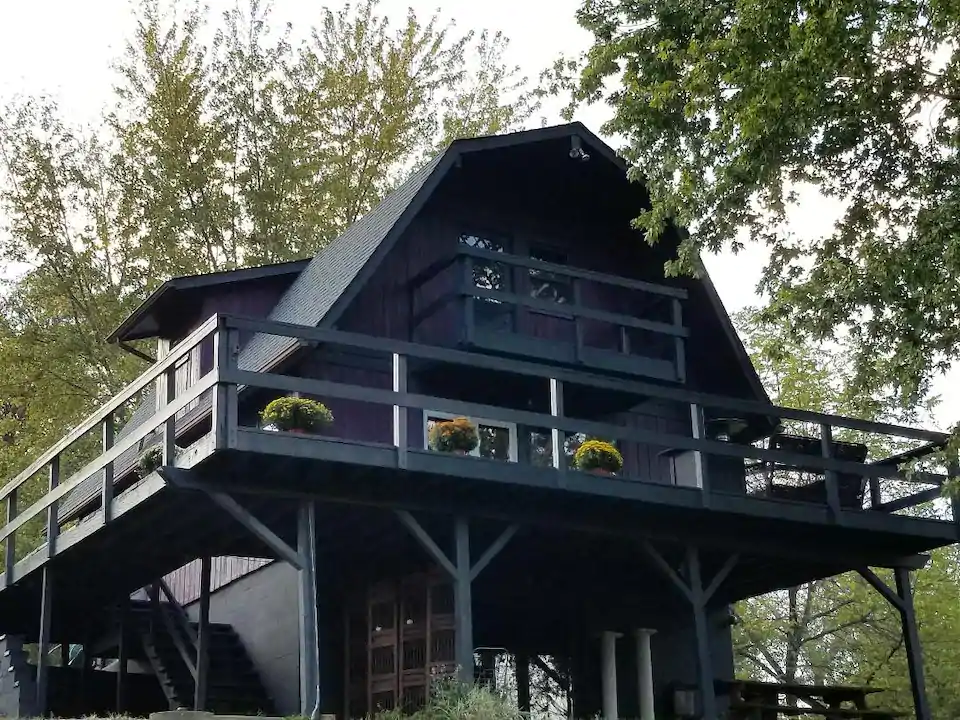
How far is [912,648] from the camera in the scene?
17438 mm

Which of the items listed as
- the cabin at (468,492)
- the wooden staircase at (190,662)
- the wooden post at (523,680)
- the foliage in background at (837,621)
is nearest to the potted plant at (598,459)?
the cabin at (468,492)

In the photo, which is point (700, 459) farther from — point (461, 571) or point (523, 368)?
point (461, 571)

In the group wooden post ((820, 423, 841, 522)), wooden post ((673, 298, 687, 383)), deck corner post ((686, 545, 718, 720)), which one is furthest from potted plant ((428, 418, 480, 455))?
wooden post ((820, 423, 841, 522))

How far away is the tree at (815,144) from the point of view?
14.1 metres

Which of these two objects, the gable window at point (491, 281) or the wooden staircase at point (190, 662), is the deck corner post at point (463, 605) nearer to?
the gable window at point (491, 281)

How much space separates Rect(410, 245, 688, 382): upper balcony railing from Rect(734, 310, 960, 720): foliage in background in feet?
23.0

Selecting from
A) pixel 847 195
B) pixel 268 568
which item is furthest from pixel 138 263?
pixel 847 195

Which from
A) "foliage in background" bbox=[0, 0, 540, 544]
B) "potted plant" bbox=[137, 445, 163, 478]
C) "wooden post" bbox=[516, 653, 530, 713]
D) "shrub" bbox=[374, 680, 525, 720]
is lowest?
"shrub" bbox=[374, 680, 525, 720]

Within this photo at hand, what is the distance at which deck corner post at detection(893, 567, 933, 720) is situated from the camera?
16.9m

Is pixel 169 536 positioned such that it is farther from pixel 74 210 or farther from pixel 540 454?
pixel 74 210

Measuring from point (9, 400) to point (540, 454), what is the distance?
16.6 metres

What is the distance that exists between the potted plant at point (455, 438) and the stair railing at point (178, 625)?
5.64m

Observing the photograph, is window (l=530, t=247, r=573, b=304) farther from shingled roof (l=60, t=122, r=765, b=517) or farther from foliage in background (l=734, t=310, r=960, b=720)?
foliage in background (l=734, t=310, r=960, b=720)

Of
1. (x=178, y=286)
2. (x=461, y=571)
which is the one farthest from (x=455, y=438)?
(x=178, y=286)
